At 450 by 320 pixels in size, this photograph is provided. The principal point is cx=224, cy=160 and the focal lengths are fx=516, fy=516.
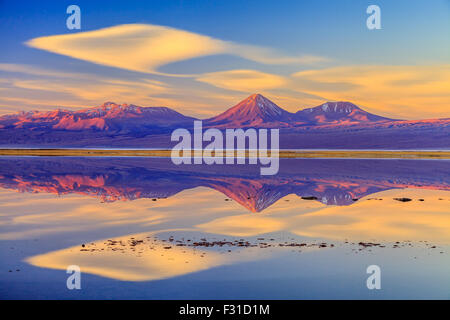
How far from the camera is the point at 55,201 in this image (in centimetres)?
2086

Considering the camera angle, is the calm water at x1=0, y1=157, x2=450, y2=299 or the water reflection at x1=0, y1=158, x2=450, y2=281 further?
the water reflection at x1=0, y1=158, x2=450, y2=281

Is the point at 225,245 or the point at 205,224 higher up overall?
the point at 205,224

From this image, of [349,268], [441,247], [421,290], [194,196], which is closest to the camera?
[421,290]

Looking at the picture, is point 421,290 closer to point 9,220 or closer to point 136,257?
point 136,257

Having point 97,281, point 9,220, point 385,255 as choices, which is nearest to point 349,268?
point 385,255

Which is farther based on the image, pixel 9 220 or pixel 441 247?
pixel 9 220

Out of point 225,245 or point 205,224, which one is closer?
point 225,245

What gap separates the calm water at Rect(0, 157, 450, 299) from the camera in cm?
898

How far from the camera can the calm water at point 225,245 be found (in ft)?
29.5

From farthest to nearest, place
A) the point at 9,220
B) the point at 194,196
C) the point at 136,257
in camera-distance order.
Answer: the point at 194,196 < the point at 9,220 < the point at 136,257

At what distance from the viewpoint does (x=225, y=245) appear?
12.3m

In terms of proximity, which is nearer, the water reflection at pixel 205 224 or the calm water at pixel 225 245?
the calm water at pixel 225 245
